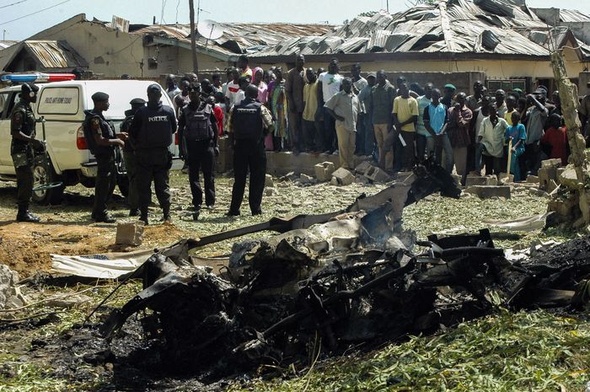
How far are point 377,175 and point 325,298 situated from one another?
11.7 meters

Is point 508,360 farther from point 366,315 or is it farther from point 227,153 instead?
point 227,153

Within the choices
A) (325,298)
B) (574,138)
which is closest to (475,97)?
(574,138)

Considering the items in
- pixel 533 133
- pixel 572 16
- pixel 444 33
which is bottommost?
pixel 533 133

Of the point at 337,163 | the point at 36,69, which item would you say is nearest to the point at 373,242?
the point at 337,163

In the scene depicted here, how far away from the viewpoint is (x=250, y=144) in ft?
47.8

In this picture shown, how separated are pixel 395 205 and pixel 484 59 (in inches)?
691

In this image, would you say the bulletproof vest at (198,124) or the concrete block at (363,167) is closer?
the bulletproof vest at (198,124)

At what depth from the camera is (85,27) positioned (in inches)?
1535

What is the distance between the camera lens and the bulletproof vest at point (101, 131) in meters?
14.3

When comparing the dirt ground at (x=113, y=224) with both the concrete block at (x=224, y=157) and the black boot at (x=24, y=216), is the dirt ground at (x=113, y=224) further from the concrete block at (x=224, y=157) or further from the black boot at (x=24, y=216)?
the concrete block at (x=224, y=157)

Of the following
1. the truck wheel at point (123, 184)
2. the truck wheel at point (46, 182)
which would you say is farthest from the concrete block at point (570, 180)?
the truck wheel at point (46, 182)

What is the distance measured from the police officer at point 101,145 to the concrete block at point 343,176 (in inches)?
195

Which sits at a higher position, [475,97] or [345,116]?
[475,97]

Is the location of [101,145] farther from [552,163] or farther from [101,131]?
[552,163]
